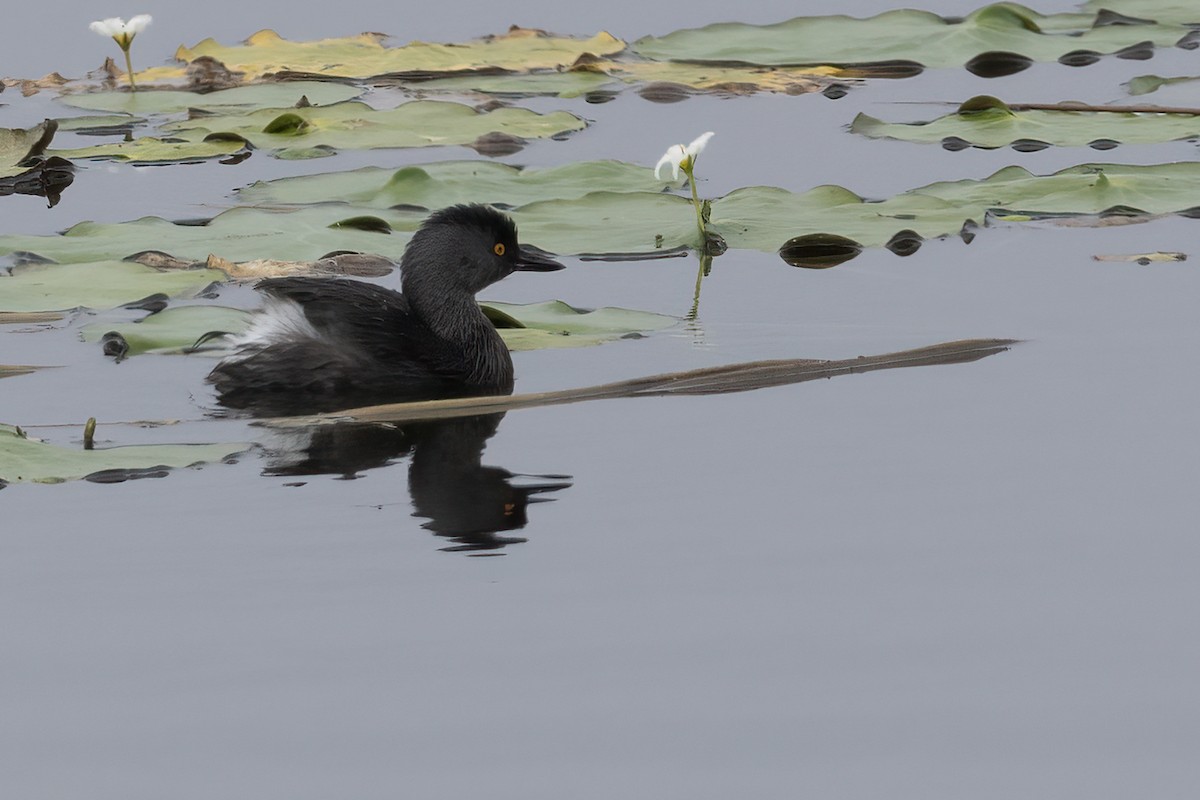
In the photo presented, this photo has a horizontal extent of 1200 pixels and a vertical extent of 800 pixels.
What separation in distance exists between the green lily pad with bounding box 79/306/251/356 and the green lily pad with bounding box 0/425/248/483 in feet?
4.44

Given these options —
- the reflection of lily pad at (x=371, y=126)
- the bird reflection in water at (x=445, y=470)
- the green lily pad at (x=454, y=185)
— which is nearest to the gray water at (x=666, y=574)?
the bird reflection in water at (x=445, y=470)

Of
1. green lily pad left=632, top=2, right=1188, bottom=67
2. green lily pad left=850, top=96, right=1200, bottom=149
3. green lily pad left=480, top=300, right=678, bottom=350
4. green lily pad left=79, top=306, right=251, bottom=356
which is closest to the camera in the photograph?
green lily pad left=79, top=306, right=251, bottom=356

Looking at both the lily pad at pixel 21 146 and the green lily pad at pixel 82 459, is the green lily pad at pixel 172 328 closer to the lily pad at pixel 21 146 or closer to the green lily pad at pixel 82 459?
the green lily pad at pixel 82 459

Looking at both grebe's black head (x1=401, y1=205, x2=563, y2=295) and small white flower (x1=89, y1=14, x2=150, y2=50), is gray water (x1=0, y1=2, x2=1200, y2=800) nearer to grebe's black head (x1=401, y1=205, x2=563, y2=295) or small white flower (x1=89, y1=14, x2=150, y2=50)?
grebe's black head (x1=401, y1=205, x2=563, y2=295)

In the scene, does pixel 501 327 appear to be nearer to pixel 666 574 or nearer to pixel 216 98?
pixel 666 574

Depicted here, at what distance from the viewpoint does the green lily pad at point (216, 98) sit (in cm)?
1139

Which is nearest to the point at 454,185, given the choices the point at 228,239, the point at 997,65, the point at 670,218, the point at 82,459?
the point at 670,218

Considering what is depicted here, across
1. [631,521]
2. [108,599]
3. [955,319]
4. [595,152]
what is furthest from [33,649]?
[595,152]

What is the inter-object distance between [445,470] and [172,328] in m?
1.74

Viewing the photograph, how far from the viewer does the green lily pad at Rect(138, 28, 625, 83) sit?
12266 mm

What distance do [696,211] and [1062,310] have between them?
1.74 meters

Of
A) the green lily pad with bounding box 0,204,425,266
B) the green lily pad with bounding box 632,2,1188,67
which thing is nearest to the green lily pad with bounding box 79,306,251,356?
the green lily pad with bounding box 0,204,425,266

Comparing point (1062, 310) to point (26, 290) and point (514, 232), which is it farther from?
point (26, 290)

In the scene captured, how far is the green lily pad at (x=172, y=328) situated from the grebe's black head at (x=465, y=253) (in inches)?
27.1
